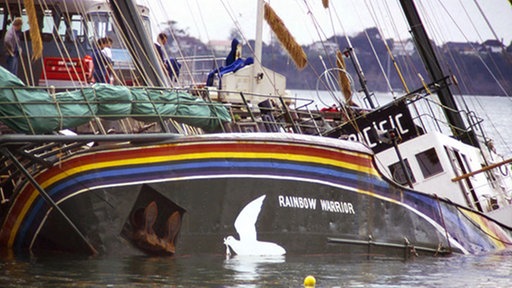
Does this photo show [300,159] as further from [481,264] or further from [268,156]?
[481,264]

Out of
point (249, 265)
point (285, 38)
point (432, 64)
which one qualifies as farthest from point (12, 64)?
point (432, 64)

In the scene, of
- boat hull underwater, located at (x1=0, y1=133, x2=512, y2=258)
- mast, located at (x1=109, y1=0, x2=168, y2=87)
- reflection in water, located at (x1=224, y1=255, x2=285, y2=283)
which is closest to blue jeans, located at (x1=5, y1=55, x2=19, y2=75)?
mast, located at (x1=109, y1=0, x2=168, y2=87)

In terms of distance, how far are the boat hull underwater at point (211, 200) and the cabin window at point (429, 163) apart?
2271 millimetres

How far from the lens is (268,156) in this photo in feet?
77.1

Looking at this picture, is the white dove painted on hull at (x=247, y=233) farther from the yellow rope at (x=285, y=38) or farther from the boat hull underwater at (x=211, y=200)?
the yellow rope at (x=285, y=38)

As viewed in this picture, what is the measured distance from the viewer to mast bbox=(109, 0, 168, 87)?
26166mm

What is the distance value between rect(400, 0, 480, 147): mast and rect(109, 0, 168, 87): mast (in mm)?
7083

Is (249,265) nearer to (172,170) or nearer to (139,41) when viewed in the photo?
(172,170)

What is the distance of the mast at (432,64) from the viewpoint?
1244 inches

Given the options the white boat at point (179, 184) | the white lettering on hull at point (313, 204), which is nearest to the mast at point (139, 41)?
the white boat at point (179, 184)

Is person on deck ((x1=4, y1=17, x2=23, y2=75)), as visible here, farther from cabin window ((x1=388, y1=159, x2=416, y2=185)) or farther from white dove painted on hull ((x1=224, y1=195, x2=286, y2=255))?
cabin window ((x1=388, y1=159, x2=416, y2=185))

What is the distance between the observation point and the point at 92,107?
2244 centimetres

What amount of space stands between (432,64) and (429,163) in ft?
16.0

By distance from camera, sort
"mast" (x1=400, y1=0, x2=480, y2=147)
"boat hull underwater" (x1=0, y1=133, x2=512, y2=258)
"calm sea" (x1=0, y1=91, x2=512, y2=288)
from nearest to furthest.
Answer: "calm sea" (x1=0, y1=91, x2=512, y2=288) → "boat hull underwater" (x1=0, y1=133, x2=512, y2=258) → "mast" (x1=400, y1=0, x2=480, y2=147)
